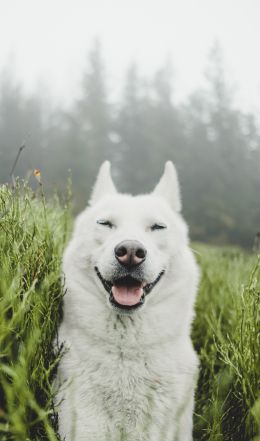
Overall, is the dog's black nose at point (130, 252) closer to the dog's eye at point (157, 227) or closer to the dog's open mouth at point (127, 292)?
the dog's open mouth at point (127, 292)

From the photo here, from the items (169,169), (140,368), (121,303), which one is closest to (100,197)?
(169,169)

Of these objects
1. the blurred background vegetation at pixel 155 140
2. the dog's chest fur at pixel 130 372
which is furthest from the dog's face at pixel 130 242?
the blurred background vegetation at pixel 155 140

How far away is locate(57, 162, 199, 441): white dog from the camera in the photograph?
205 cm

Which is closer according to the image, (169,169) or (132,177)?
(169,169)

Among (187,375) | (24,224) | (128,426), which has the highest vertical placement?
(24,224)

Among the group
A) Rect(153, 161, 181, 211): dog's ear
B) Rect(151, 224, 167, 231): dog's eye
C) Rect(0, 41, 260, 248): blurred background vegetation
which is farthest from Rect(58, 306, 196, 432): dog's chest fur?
Rect(0, 41, 260, 248): blurred background vegetation

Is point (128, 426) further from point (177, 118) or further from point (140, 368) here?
point (177, 118)

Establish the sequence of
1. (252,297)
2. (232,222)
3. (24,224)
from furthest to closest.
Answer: (232,222) → (24,224) → (252,297)

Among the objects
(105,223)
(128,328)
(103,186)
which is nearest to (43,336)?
(128,328)

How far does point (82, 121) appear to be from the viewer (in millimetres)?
32594

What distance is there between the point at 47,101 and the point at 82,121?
33.9ft

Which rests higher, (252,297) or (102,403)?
(252,297)

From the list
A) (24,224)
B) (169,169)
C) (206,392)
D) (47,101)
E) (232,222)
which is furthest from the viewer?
(47,101)

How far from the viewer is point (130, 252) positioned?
7.03 ft
